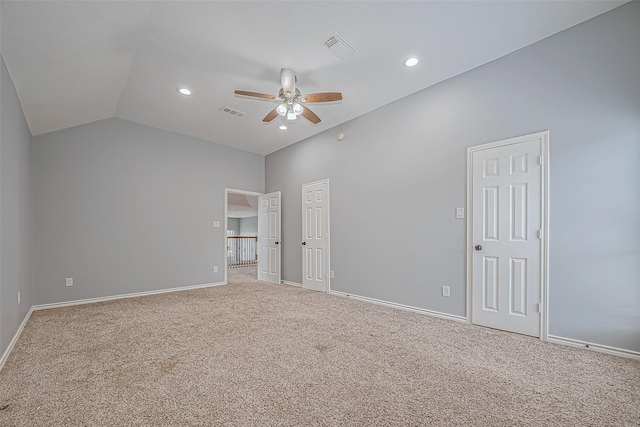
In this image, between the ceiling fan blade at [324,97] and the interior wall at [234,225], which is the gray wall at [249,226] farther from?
the ceiling fan blade at [324,97]

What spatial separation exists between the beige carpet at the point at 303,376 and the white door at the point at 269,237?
2750mm

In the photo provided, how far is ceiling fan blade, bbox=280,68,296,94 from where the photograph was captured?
3184 mm

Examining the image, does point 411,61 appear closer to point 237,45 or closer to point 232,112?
point 237,45

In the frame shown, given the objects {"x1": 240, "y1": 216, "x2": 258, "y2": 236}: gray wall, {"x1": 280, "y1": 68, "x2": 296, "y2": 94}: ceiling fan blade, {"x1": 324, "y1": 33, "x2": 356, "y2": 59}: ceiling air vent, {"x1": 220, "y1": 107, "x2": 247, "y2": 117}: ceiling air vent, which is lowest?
{"x1": 240, "y1": 216, "x2": 258, "y2": 236}: gray wall

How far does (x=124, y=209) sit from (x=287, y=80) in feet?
12.4

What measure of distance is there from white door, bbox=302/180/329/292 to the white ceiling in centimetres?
192

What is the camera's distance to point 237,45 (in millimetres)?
2826

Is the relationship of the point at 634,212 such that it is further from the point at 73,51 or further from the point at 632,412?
the point at 73,51

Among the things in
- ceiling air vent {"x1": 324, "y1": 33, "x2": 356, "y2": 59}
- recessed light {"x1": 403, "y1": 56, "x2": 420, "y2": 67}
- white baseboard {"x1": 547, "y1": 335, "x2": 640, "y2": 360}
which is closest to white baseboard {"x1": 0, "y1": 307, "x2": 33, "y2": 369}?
ceiling air vent {"x1": 324, "y1": 33, "x2": 356, "y2": 59}

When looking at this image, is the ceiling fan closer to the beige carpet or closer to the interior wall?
the beige carpet

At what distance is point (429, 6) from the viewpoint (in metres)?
2.38

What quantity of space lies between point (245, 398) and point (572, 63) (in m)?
4.19

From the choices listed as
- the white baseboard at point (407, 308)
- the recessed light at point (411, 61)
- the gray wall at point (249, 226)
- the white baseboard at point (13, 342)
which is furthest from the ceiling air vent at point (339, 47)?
the gray wall at point (249, 226)

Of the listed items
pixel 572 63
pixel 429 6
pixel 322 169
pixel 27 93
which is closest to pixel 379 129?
pixel 322 169
